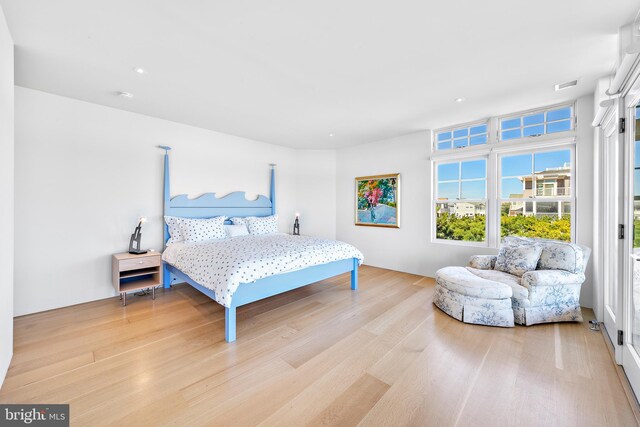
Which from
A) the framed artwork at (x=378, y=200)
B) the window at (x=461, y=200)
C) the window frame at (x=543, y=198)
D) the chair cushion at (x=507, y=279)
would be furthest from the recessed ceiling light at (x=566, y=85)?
the framed artwork at (x=378, y=200)

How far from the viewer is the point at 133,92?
9.60 ft

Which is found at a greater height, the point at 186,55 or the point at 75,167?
the point at 186,55

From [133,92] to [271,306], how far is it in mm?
2975

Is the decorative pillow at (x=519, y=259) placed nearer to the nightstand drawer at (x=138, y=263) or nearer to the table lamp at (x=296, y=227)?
the table lamp at (x=296, y=227)

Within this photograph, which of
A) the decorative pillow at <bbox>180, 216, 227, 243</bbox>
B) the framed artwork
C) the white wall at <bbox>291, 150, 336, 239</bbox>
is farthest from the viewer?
the white wall at <bbox>291, 150, 336, 239</bbox>

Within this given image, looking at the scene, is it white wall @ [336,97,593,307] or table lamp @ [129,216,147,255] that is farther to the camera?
table lamp @ [129,216,147,255]

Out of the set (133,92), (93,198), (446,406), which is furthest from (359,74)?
(93,198)

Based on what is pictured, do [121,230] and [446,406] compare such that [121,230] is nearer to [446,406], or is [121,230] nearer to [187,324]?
[187,324]

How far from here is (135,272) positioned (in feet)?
11.0

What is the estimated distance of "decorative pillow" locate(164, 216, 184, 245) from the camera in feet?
12.3

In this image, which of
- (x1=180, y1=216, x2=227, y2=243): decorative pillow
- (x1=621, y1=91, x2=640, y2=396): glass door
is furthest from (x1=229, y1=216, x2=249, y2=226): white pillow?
(x1=621, y1=91, x2=640, y2=396): glass door

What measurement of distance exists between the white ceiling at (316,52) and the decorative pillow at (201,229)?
157 centimetres

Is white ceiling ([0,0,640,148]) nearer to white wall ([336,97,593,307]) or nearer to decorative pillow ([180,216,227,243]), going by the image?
white wall ([336,97,593,307])

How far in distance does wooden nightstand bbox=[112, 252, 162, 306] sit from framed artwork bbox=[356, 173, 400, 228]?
12.0ft
